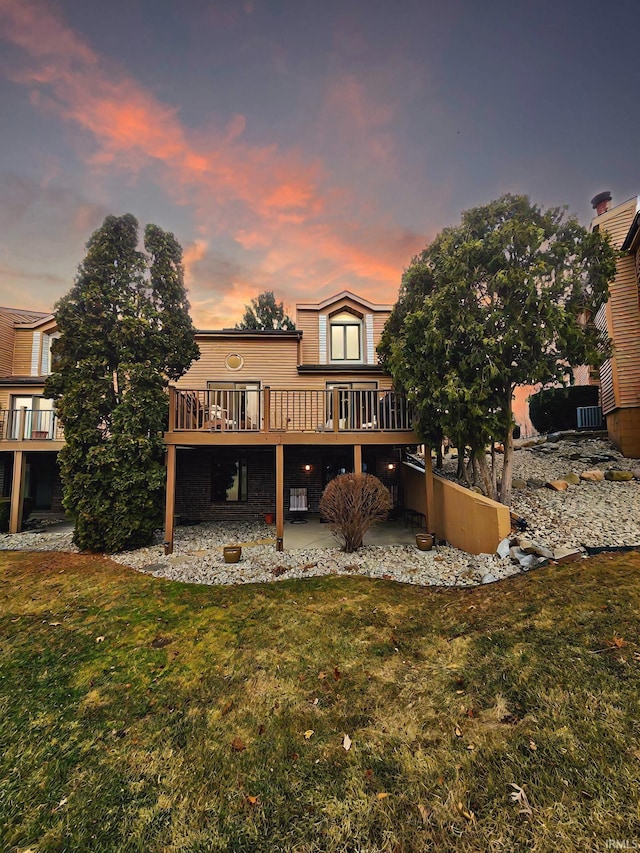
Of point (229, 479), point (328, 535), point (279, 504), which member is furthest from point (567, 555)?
point (229, 479)

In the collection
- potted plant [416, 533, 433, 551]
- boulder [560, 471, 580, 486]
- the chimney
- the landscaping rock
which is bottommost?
potted plant [416, 533, 433, 551]

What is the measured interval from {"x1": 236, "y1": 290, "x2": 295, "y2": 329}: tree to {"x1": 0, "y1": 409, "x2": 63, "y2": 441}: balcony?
20035 mm

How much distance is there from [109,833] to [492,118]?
1781 cm

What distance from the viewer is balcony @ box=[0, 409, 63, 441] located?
11.4m

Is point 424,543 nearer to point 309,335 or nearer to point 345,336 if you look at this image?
point 345,336

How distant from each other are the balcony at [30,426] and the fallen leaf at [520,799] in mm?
13446

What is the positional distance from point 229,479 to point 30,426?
293 inches

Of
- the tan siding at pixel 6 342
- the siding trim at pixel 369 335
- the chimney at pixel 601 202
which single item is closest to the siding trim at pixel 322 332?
the siding trim at pixel 369 335

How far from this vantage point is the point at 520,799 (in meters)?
2.29

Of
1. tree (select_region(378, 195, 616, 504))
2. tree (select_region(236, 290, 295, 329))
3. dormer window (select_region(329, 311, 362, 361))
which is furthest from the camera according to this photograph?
tree (select_region(236, 290, 295, 329))

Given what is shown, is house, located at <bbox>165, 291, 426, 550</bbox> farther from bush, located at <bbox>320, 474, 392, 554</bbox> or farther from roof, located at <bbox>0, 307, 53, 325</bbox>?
roof, located at <bbox>0, 307, 53, 325</bbox>

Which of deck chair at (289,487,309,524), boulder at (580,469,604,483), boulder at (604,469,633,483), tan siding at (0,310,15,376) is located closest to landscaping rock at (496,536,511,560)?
boulder at (580,469,604,483)

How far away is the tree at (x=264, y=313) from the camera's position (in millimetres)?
30750

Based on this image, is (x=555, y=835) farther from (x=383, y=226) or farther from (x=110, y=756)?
(x=383, y=226)
